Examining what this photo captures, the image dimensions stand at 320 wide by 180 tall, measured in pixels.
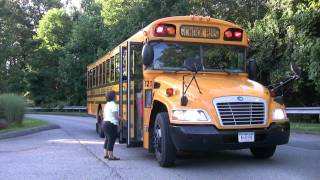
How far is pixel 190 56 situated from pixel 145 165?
244 centimetres

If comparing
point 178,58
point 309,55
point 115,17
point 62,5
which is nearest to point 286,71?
point 309,55

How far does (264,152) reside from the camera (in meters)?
10.8

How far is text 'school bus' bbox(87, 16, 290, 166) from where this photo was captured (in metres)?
9.34

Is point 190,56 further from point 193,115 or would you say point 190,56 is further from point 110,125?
point 110,125

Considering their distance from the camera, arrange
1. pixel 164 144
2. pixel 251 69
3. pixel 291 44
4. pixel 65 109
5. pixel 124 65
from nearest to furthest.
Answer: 1. pixel 164 144
2. pixel 251 69
3. pixel 124 65
4. pixel 291 44
5. pixel 65 109

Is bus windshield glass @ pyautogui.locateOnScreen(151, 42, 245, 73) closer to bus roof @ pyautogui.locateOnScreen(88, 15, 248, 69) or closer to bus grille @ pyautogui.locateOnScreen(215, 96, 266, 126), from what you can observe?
bus roof @ pyautogui.locateOnScreen(88, 15, 248, 69)

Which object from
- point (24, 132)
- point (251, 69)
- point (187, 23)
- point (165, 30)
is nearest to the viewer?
point (165, 30)

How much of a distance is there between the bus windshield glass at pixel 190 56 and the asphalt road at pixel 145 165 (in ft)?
6.34

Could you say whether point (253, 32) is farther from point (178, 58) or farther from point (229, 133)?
point (229, 133)

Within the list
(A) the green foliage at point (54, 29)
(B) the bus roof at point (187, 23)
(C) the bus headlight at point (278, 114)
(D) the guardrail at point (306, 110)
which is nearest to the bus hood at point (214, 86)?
(C) the bus headlight at point (278, 114)

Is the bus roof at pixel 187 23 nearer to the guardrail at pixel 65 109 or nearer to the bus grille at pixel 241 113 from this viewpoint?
the bus grille at pixel 241 113

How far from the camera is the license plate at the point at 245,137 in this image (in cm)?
937

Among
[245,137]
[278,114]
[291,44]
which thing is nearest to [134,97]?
[245,137]

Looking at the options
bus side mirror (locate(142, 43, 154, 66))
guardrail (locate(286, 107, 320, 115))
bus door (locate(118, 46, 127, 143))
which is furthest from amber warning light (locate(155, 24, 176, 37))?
guardrail (locate(286, 107, 320, 115))
